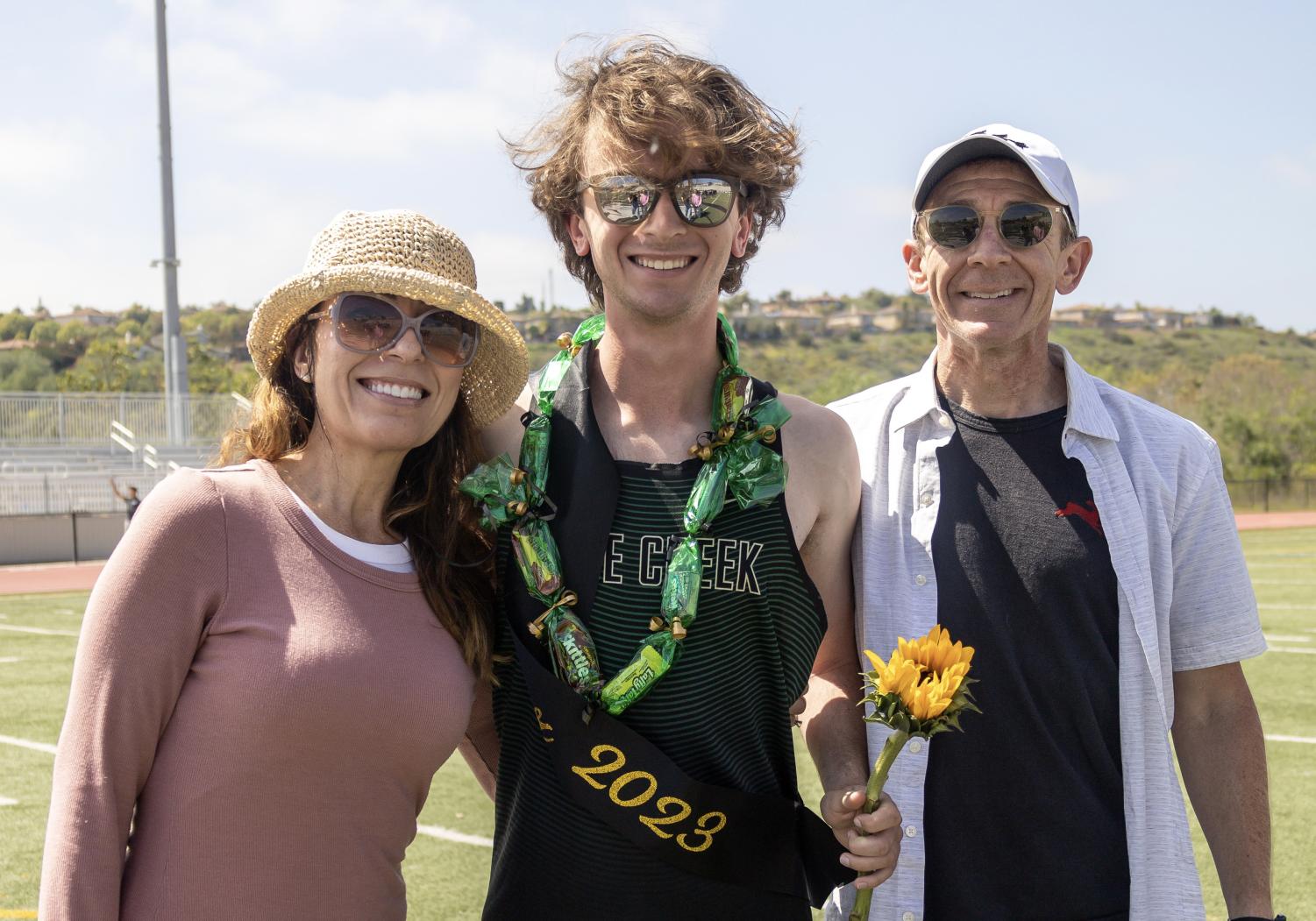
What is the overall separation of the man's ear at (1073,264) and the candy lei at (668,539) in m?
0.80

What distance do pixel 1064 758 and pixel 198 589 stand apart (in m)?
1.74

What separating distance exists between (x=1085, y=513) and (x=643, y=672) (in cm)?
103

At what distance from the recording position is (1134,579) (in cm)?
264

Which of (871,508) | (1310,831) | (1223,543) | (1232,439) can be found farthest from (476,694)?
(1232,439)

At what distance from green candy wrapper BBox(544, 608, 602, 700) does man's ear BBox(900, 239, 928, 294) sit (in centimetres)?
115

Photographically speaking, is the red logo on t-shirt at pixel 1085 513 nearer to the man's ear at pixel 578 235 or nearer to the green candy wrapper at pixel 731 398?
the green candy wrapper at pixel 731 398

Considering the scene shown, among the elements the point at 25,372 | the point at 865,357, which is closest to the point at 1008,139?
the point at 25,372

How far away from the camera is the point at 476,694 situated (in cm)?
268

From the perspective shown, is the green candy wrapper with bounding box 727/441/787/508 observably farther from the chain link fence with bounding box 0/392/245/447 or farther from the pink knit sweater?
the chain link fence with bounding box 0/392/245/447

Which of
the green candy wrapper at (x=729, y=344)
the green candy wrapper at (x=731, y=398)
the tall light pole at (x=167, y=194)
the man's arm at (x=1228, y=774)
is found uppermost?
the tall light pole at (x=167, y=194)

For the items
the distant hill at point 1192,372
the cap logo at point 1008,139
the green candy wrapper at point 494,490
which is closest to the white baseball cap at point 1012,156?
the cap logo at point 1008,139

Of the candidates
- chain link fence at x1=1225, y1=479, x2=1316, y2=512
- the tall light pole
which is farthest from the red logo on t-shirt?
chain link fence at x1=1225, y1=479, x2=1316, y2=512

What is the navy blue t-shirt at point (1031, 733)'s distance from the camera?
260cm

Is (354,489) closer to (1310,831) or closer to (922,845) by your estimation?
(922,845)
